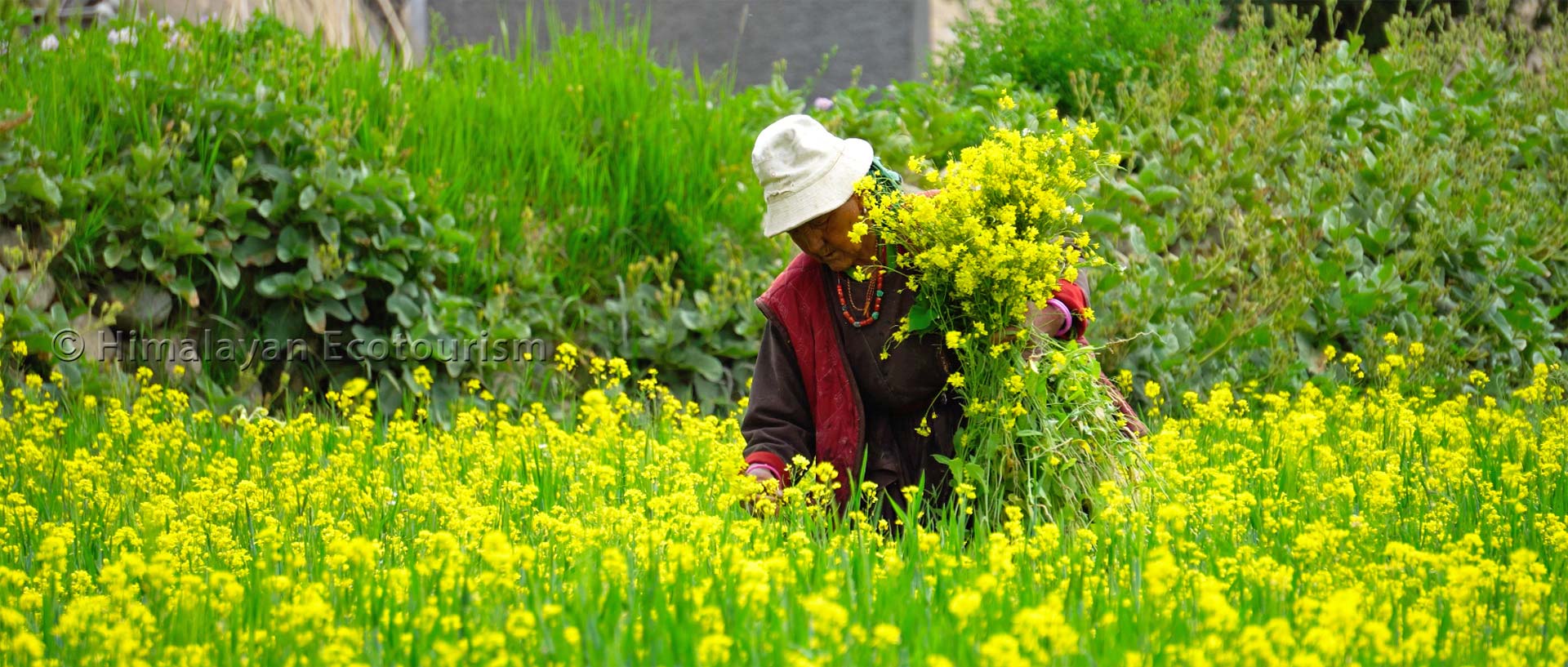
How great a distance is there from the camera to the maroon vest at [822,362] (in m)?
3.44

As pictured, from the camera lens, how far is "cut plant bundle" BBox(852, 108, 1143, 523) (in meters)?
3.07

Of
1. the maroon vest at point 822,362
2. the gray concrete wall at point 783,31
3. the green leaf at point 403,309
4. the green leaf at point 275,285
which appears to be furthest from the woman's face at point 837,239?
the gray concrete wall at point 783,31

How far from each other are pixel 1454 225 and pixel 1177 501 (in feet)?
12.5

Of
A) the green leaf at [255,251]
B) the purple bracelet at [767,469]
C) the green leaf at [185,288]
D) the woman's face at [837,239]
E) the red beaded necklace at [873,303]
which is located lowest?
the purple bracelet at [767,469]

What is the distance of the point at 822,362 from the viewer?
136 inches

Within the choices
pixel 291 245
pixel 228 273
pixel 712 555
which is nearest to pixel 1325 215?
pixel 712 555

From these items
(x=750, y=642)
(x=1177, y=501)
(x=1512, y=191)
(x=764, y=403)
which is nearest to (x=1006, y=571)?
(x=750, y=642)

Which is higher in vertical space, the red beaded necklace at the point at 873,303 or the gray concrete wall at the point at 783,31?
the red beaded necklace at the point at 873,303

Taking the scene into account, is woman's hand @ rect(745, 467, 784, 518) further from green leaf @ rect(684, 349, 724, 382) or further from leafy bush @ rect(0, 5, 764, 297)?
leafy bush @ rect(0, 5, 764, 297)

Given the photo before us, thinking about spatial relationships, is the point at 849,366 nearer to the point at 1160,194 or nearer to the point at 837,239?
the point at 837,239

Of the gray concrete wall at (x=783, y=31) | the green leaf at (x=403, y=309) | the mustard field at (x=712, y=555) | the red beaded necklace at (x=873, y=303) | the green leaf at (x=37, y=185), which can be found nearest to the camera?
the mustard field at (x=712, y=555)

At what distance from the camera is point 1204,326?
223 inches

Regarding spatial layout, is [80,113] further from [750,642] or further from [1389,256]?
[1389,256]

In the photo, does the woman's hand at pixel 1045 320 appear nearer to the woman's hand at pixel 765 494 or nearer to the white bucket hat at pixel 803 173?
the white bucket hat at pixel 803 173
